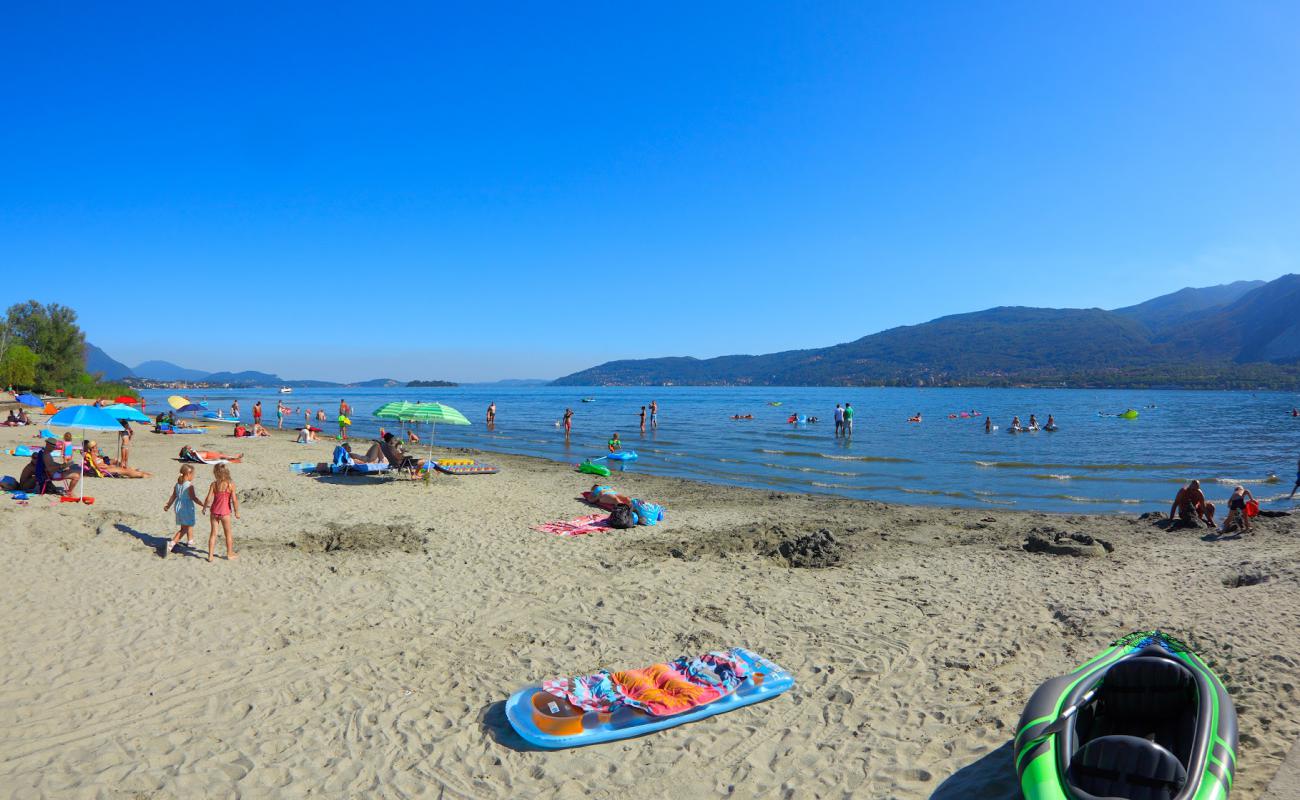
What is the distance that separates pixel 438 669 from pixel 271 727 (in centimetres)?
145

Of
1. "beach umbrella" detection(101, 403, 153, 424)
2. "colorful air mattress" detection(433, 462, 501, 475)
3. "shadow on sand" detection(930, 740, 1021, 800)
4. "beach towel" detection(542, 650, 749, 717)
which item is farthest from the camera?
"colorful air mattress" detection(433, 462, 501, 475)

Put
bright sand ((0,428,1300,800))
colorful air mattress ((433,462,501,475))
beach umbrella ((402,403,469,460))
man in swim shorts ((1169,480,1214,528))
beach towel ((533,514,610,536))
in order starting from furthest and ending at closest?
colorful air mattress ((433,462,501,475)) < beach umbrella ((402,403,469,460)) < man in swim shorts ((1169,480,1214,528)) < beach towel ((533,514,610,536)) < bright sand ((0,428,1300,800))

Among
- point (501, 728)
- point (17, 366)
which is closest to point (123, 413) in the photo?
point (501, 728)

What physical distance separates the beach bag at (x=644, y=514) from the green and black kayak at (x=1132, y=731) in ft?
28.6

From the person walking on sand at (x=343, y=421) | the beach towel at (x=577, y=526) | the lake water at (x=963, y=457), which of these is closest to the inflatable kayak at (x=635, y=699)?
the beach towel at (x=577, y=526)

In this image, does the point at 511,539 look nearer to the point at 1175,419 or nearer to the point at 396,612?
the point at 396,612

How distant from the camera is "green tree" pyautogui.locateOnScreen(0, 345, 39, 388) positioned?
5144 cm

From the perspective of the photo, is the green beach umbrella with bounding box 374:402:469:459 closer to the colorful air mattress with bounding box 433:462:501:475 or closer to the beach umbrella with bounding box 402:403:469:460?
the beach umbrella with bounding box 402:403:469:460

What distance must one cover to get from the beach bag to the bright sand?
461 millimetres

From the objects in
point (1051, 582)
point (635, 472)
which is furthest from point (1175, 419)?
point (1051, 582)

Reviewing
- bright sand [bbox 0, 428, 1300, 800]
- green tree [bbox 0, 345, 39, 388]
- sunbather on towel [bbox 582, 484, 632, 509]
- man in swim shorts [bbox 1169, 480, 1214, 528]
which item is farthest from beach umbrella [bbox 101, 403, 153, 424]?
green tree [bbox 0, 345, 39, 388]

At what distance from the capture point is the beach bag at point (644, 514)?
13141 millimetres

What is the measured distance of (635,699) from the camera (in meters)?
5.46

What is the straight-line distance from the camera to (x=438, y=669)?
6.36m
